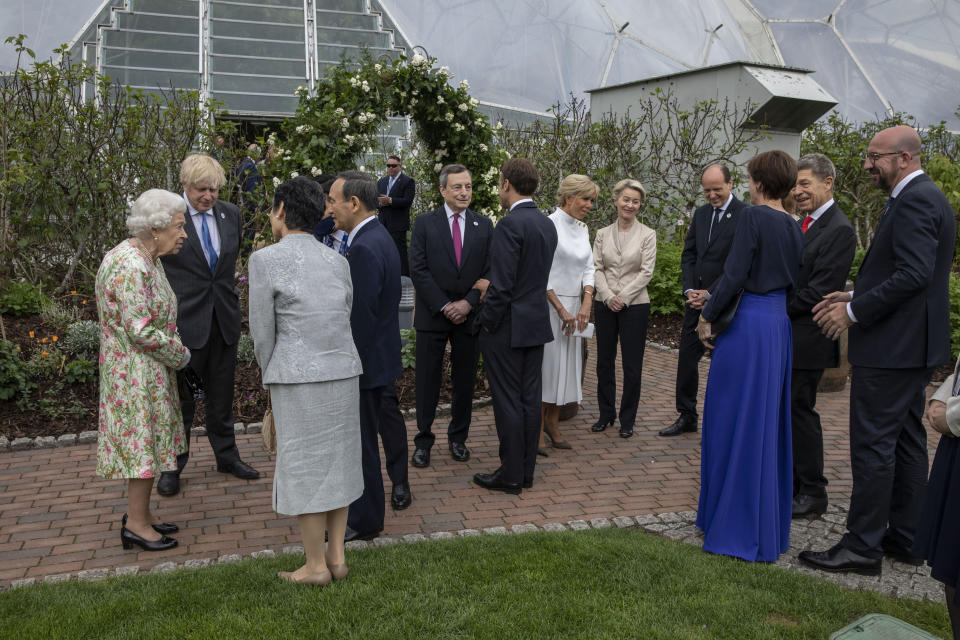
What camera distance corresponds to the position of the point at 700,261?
6.28 m

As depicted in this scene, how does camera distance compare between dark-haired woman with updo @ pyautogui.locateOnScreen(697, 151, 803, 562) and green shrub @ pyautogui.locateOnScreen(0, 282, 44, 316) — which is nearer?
dark-haired woman with updo @ pyautogui.locateOnScreen(697, 151, 803, 562)

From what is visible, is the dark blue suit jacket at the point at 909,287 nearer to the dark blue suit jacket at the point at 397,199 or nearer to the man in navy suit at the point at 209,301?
the man in navy suit at the point at 209,301

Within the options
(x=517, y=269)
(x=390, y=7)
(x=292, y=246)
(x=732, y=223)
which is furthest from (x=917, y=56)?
(x=292, y=246)

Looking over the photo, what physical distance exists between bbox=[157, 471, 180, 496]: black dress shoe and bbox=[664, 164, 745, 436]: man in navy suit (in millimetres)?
3434

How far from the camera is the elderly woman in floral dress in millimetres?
3973

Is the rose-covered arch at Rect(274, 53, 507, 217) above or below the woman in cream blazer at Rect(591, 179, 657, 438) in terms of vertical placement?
above

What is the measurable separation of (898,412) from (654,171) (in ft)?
30.0

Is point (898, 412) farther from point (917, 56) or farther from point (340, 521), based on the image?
point (917, 56)

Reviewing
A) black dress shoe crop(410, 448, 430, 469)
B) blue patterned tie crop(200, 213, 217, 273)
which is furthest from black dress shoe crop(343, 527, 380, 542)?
blue patterned tie crop(200, 213, 217, 273)

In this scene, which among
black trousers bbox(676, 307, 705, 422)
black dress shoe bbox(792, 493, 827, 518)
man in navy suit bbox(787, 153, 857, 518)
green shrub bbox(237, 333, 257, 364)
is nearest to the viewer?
man in navy suit bbox(787, 153, 857, 518)

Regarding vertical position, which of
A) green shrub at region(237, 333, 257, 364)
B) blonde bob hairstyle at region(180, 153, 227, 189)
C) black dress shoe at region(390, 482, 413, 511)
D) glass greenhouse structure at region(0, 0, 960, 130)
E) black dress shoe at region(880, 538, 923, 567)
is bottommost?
black dress shoe at region(390, 482, 413, 511)

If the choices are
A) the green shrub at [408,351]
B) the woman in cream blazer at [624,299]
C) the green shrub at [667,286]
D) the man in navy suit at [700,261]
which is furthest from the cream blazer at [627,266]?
the green shrub at [667,286]

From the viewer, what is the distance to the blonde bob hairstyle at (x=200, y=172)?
194 inches

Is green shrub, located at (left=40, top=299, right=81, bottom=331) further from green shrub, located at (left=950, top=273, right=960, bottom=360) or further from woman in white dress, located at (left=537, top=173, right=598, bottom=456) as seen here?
green shrub, located at (left=950, top=273, right=960, bottom=360)
